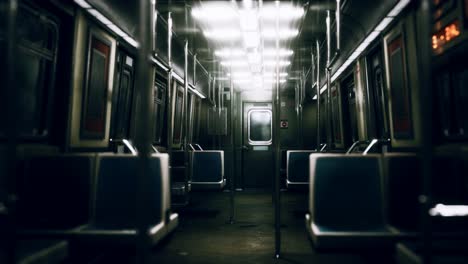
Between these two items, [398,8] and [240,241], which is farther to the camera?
[240,241]

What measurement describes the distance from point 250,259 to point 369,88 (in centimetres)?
293

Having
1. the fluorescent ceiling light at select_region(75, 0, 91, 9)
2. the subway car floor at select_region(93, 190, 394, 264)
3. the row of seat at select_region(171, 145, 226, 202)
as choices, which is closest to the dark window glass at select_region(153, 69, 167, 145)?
the row of seat at select_region(171, 145, 226, 202)

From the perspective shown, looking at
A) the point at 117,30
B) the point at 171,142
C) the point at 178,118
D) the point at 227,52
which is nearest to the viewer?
the point at 171,142

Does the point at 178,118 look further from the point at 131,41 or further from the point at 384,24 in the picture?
the point at 384,24

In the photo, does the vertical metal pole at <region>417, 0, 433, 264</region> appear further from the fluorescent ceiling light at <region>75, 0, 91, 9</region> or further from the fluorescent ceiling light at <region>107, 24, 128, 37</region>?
the fluorescent ceiling light at <region>107, 24, 128, 37</region>

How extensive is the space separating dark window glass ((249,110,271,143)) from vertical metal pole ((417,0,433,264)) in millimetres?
8796

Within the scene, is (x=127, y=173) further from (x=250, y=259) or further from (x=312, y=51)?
(x=312, y=51)

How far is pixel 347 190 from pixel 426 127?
154 centimetres

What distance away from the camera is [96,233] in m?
2.69

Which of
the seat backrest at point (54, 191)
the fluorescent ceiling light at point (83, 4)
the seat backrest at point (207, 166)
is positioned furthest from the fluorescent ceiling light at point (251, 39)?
the seat backrest at point (54, 191)

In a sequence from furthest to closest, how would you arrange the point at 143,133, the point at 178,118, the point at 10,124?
the point at 178,118, the point at 10,124, the point at 143,133

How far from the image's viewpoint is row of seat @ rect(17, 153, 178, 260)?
288cm

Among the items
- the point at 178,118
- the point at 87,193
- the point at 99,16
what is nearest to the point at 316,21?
the point at 99,16

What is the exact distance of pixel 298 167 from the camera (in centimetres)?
695
